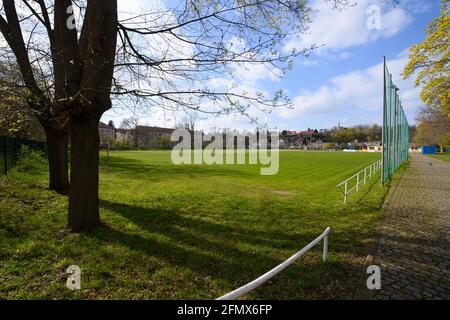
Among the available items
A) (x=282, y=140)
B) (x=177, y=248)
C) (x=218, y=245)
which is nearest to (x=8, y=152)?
(x=177, y=248)

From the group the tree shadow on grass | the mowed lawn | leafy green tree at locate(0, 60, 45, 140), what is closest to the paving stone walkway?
the mowed lawn

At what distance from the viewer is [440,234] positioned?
621cm

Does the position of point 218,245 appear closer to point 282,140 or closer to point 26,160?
point 26,160

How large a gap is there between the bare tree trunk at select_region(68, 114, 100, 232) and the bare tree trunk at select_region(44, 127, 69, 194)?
4.45 m

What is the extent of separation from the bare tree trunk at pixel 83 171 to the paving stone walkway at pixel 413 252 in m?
5.15

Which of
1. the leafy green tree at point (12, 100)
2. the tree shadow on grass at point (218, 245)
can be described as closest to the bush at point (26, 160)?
the leafy green tree at point (12, 100)

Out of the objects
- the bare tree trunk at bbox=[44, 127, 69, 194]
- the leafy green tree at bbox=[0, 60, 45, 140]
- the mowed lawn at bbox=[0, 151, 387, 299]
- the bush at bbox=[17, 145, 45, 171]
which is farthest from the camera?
the bush at bbox=[17, 145, 45, 171]

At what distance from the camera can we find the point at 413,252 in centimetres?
512

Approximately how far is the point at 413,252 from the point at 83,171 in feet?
21.3

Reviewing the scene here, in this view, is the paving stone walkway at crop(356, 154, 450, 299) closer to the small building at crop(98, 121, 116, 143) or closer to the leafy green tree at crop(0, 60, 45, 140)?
the leafy green tree at crop(0, 60, 45, 140)

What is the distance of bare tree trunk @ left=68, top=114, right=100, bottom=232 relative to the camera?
18.6 feet
